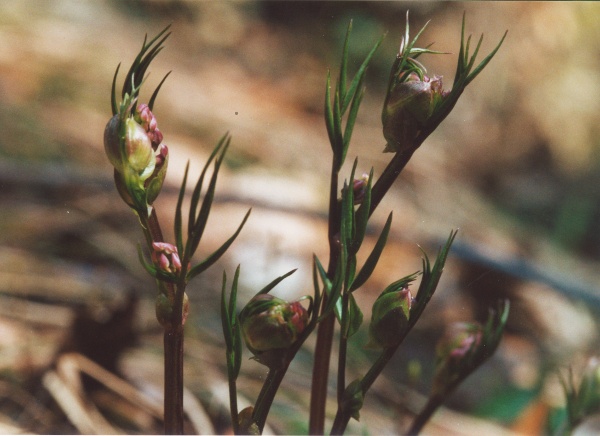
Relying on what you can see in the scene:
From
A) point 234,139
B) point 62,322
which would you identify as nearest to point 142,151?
point 62,322

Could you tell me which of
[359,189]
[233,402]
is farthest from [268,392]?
[359,189]

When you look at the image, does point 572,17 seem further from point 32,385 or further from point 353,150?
point 32,385

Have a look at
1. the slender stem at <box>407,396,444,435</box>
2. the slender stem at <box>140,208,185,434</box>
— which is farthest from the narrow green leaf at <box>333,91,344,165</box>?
the slender stem at <box>407,396,444,435</box>

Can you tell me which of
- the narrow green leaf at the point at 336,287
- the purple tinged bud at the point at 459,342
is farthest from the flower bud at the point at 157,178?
the purple tinged bud at the point at 459,342

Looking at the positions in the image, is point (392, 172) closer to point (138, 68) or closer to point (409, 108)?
point (409, 108)

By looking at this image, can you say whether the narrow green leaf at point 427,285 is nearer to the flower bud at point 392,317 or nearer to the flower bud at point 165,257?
the flower bud at point 392,317

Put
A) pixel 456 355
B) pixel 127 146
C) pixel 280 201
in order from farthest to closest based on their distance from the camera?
pixel 280 201
pixel 456 355
pixel 127 146

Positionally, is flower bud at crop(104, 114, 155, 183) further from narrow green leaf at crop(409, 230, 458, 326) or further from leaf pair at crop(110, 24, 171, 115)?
narrow green leaf at crop(409, 230, 458, 326)
